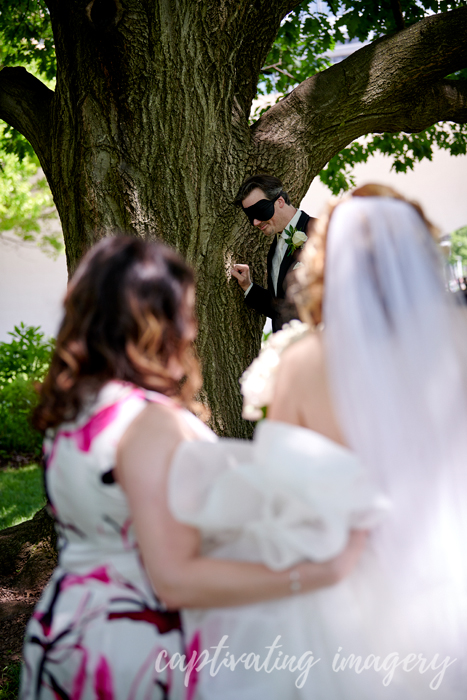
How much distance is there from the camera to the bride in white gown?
1.49m

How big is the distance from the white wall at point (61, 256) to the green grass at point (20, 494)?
852cm

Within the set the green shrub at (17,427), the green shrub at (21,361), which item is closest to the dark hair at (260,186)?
the green shrub at (17,427)

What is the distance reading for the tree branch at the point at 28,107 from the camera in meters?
4.16

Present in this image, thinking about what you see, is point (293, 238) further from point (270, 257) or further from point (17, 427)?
point (17, 427)

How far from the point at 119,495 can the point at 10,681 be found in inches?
92.9

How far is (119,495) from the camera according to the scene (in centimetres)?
154

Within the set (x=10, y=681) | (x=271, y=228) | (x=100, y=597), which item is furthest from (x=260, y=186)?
(x=10, y=681)

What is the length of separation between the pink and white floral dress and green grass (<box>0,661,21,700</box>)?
172 centimetres

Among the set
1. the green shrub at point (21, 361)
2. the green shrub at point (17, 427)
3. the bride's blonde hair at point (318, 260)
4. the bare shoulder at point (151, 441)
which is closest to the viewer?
the bare shoulder at point (151, 441)

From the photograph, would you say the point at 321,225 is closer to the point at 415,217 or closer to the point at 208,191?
the point at 415,217

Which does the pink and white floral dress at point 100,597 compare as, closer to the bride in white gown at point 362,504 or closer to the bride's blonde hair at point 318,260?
the bride in white gown at point 362,504

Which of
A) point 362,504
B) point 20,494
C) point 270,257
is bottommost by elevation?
point 20,494

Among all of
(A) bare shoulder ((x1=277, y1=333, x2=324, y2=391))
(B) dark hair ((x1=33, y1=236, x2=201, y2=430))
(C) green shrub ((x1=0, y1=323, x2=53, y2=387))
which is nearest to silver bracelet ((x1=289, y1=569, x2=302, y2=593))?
(A) bare shoulder ((x1=277, y1=333, x2=324, y2=391))

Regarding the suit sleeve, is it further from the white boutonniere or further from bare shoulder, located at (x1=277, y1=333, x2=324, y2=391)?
bare shoulder, located at (x1=277, y1=333, x2=324, y2=391)
